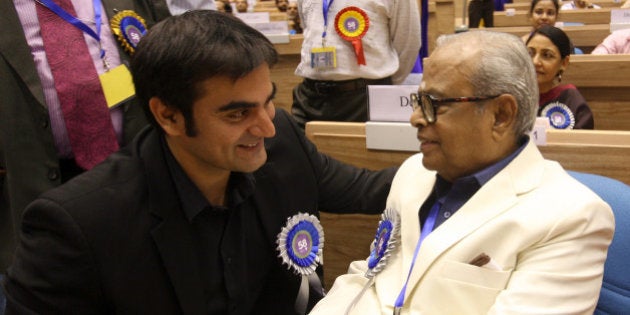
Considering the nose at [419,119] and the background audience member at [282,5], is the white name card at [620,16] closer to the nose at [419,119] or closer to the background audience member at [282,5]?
the nose at [419,119]

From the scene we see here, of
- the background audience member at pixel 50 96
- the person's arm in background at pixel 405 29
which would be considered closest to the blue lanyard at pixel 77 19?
the background audience member at pixel 50 96

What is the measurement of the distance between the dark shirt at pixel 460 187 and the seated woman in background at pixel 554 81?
4.62ft

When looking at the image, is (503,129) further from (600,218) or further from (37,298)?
(37,298)

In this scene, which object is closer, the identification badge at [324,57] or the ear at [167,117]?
the ear at [167,117]

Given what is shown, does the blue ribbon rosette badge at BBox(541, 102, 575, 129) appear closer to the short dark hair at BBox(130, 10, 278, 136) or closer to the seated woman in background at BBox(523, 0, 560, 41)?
the short dark hair at BBox(130, 10, 278, 136)

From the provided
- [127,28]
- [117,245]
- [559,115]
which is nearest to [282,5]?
[559,115]

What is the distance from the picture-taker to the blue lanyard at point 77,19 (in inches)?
63.8

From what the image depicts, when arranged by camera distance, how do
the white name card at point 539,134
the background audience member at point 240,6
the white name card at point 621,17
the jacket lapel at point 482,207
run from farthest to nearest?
the background audience member at point 240,6
the white name card at point 621,17
the white name card at point 539,134
the jacket lapel at point 482,207

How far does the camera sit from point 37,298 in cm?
112

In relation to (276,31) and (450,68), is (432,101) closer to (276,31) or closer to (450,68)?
(450,68)

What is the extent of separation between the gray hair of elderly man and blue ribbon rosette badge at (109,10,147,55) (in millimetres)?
945

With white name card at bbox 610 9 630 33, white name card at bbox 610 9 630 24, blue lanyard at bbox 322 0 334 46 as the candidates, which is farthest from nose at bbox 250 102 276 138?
white name card at bbox 610 9 630 24

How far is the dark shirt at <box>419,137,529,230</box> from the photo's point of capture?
4.07 ft

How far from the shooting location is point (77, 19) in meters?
1.65
